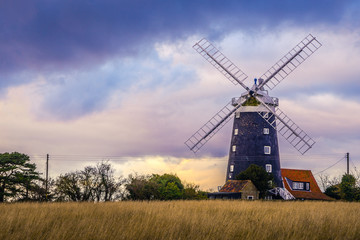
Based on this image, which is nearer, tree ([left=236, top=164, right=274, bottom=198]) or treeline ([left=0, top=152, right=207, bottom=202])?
treeline ([left=0, top=152, right=207, bottom=202])

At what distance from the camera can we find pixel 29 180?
4281 centimetres

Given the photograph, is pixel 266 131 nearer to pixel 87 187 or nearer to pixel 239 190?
pixel 239 190

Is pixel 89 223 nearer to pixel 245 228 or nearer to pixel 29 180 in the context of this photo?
pixel 245 228

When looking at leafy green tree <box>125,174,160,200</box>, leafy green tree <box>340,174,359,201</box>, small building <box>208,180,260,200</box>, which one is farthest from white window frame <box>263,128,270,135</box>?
leafy green tree <box>125,174,160,200</box>

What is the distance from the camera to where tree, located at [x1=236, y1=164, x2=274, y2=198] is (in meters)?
50.2

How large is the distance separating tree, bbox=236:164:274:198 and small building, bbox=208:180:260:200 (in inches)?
31.9

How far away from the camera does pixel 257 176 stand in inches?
1980

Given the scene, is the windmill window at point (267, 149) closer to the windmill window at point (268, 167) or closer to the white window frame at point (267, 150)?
the white window frame at point (267, 150)

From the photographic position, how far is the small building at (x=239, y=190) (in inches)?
1893

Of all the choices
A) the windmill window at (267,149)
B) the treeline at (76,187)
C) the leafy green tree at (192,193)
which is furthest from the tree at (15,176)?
the windmill window at (267,149)

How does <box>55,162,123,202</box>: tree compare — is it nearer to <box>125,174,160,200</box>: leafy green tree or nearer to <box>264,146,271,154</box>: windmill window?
<box>125,174,160,200</box>: leafy green tree

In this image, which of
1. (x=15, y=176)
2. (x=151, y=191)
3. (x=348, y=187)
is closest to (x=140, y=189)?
(x=151, y=191)

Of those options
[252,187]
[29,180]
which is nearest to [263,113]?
[252,187]

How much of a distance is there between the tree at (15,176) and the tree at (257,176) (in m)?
23.2
